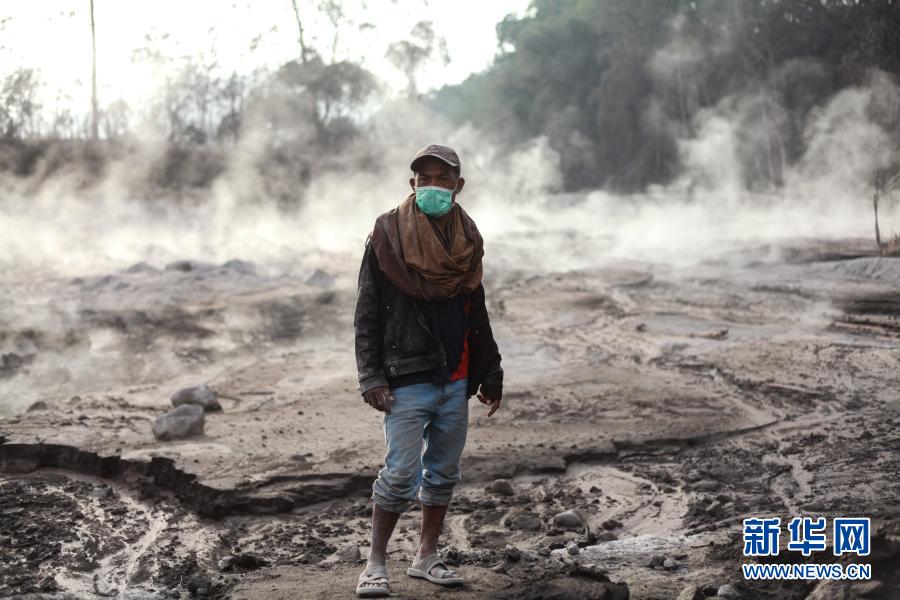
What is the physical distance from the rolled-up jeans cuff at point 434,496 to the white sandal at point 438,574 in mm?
169

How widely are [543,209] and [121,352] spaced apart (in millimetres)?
17562

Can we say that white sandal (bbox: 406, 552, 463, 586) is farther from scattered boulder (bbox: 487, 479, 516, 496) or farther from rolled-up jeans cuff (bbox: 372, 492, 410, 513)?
scattered boulder (bbox: 487, 479, 516, 496)

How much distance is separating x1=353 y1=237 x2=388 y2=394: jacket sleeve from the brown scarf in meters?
0.06

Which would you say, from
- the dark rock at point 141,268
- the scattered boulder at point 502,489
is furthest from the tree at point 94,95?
the scattered boulder at point 502,489

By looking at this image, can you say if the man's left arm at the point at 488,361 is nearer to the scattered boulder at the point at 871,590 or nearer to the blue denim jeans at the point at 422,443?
the blue denim jeans at the point at 422,443

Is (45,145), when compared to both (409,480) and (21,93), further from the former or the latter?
(409,480)

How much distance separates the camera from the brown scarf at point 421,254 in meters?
2.54

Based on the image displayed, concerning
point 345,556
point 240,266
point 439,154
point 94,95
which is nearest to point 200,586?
point 345,556

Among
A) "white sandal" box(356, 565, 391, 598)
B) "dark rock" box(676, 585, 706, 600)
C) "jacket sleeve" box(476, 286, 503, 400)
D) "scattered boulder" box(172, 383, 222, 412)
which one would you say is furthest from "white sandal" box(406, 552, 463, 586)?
"scattered boulder" box(172, 383, 222, 412)

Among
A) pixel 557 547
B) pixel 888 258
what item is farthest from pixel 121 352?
pixel 888 258

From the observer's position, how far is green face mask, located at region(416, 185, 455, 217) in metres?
2.60

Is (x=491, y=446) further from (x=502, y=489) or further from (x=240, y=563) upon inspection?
(x=240, y=563)

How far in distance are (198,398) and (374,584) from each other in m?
3.45

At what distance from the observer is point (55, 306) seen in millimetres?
8500
